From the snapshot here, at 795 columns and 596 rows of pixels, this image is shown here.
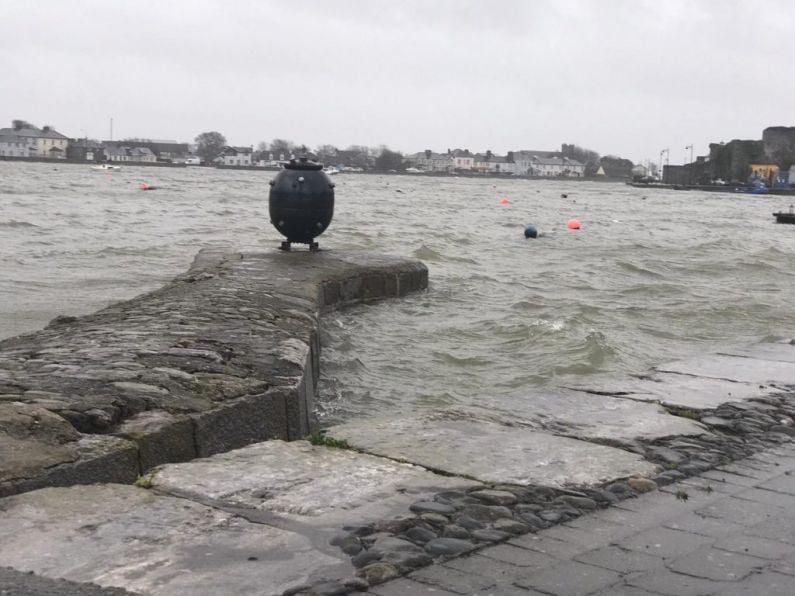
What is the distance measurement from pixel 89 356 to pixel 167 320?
1.26 m

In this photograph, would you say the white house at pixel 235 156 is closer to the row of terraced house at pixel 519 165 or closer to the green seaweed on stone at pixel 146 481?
the row of terraced house at pixel 519 165

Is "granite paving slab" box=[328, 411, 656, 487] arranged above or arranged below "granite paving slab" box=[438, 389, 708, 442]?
above

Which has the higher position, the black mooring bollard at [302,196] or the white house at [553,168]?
the white house at [553,168]

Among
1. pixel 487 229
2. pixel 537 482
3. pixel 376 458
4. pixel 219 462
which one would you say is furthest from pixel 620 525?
pixel 487 229

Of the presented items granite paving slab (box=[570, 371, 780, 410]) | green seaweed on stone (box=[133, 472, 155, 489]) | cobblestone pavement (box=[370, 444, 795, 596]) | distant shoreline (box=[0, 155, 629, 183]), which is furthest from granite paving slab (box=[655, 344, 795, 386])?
distant shoreline (box=[0, 155, 629, 183])

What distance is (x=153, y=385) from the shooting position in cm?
400

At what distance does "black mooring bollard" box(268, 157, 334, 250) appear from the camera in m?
9.98

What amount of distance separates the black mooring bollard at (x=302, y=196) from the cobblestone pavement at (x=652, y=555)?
282 inches

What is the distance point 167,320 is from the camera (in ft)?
19.0

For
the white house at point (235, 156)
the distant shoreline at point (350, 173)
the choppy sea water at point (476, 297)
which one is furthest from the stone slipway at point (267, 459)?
the white house at point (235, 156)

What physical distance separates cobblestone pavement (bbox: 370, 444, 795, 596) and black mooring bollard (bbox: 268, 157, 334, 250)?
715 cm

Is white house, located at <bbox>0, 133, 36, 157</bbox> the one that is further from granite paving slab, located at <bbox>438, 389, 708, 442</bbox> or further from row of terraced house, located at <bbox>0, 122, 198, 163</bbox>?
granite paving slab, located at <bbox>438, 389, 708, 442</bbox>

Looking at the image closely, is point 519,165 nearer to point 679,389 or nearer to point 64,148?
point 64,148

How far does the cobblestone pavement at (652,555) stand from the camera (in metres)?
2.43
